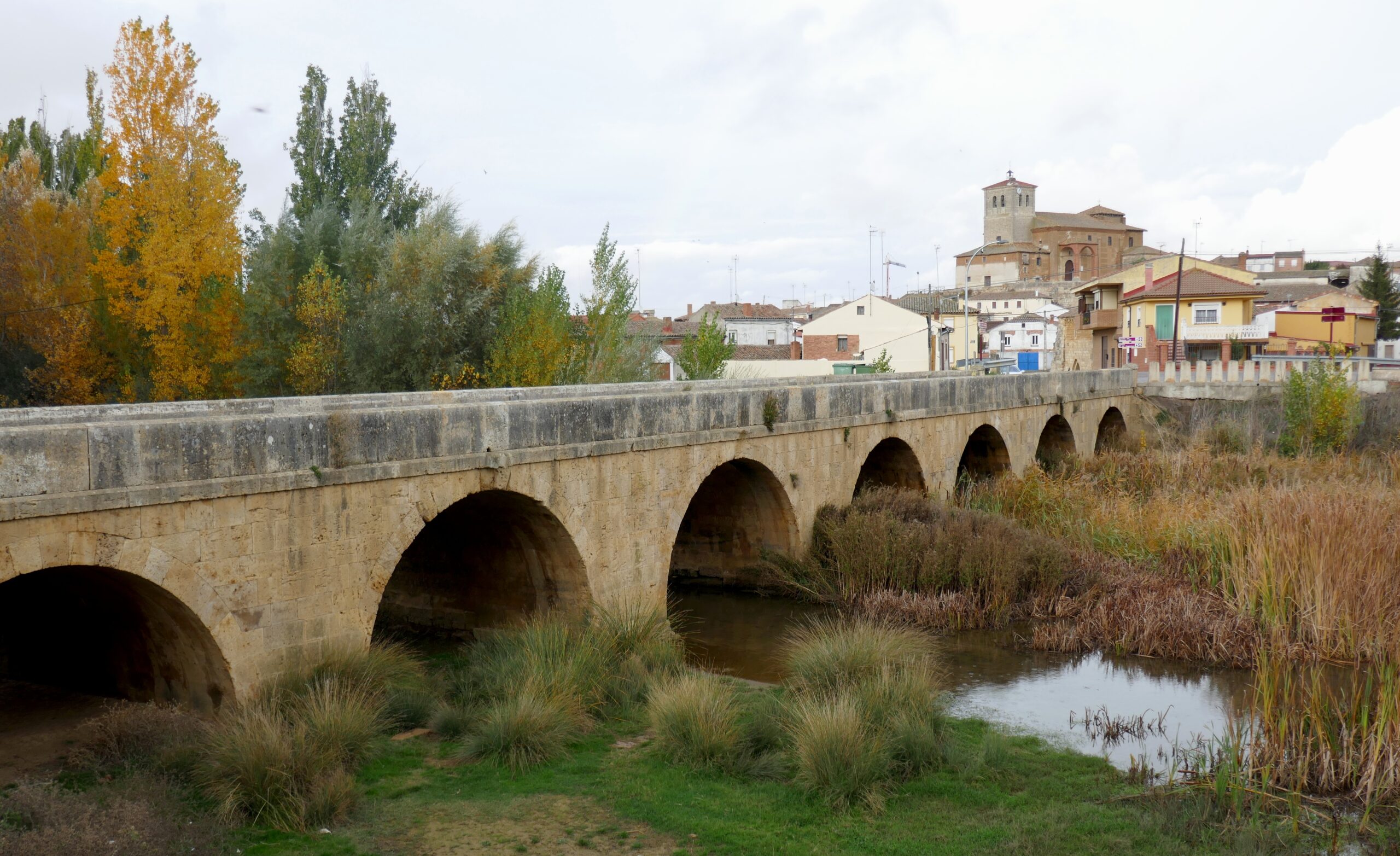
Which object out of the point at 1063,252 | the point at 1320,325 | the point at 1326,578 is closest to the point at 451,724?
the point at 1326,578

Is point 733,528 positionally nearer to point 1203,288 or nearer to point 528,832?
point 528,832

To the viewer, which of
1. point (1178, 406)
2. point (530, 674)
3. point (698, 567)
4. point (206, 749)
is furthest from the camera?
point (1178, 406)

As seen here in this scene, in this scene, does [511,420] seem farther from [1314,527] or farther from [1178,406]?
[1178,406]

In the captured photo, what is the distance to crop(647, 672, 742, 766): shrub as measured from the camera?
7715mm

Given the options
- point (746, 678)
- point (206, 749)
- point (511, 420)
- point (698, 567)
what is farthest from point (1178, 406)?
point (206, 749)

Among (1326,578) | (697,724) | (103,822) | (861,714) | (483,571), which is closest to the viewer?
(103,822)

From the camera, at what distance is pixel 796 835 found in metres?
6.59

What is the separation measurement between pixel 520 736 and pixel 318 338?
14165mm

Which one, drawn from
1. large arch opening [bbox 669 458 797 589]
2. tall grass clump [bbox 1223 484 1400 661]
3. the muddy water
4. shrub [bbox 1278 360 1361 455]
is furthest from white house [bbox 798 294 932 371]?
tall grass clump [bbox 1223 484 1400 661]

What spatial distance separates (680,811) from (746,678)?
4.49m

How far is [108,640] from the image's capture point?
820 centimetres

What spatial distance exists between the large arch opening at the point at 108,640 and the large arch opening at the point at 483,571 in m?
2.87

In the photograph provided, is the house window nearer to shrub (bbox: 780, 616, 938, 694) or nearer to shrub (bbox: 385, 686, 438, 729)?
shrub (bbox: 780, 616, 938, 694)

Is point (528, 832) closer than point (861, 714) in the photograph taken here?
Yes
